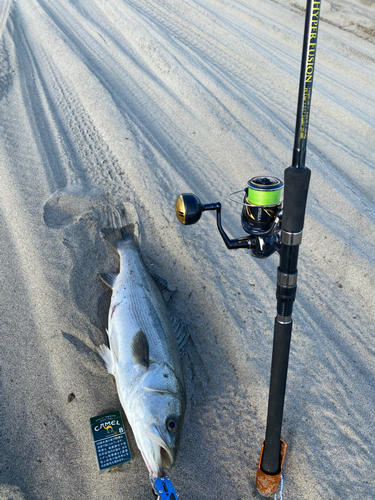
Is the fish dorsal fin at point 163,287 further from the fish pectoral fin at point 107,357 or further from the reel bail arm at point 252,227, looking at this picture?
the reel bail arm at point 252,227

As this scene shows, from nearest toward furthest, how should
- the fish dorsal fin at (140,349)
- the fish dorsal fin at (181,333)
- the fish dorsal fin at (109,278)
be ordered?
1. the fish dorsal fin at (140,349)
2. the fish dorsal fin at (181,333)
3. the fish dorsal fin at (109,278)

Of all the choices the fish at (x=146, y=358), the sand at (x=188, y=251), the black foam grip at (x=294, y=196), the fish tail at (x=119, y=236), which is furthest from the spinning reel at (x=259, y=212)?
the fish tail at (x=119, y=236)

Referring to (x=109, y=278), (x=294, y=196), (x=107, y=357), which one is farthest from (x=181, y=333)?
(x=294, y=196)

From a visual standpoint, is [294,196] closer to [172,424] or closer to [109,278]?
[172,424]

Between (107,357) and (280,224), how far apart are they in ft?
6.20

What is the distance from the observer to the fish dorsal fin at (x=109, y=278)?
3.77m

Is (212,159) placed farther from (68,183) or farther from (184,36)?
(184,36)

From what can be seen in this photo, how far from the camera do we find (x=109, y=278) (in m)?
3.83

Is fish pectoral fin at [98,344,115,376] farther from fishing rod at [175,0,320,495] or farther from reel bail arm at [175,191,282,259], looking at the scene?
reel bail arm at [175,191,282,259]

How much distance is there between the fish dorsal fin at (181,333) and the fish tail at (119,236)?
1.03 meters

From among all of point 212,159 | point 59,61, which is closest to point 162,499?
point 212,159

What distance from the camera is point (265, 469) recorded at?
2633 mm

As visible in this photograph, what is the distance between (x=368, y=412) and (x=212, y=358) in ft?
4.40

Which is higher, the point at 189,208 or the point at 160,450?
the point at 189,208
